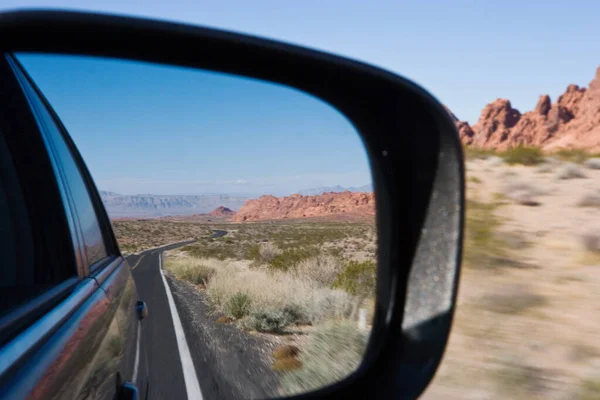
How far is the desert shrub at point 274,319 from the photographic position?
637 centimetres

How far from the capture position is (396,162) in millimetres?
3006

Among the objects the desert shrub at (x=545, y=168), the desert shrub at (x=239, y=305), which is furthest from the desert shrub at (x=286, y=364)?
the desert shrub at (x=545, y=168)

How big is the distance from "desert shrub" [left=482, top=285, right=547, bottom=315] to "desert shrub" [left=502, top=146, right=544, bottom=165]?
917 cm

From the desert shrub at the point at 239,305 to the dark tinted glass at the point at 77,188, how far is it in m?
4.85

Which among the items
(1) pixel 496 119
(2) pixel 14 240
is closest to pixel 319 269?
(2) pixel 14 240

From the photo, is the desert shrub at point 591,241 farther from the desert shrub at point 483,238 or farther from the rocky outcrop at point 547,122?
the rocky outcrop at point 547,122

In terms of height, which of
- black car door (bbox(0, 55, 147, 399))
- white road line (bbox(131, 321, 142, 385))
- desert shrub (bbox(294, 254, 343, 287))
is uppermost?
black car door (bbox(0, 55, 147, 399))

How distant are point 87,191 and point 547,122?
111 meters

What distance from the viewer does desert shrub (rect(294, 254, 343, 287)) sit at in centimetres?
718

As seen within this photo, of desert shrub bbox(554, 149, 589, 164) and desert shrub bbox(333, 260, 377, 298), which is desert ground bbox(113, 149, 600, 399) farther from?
desert shrub bbox(554, 149, 589, 164)

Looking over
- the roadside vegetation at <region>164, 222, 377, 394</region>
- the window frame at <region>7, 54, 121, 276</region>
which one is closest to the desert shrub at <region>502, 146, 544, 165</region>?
the roadside vegetation at <region>164, 222, 377, 394</region>

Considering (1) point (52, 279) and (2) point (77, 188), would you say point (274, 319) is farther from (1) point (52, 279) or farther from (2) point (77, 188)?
(1) point (52, 279)

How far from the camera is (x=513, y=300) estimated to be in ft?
19.9

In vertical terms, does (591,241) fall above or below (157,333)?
above
